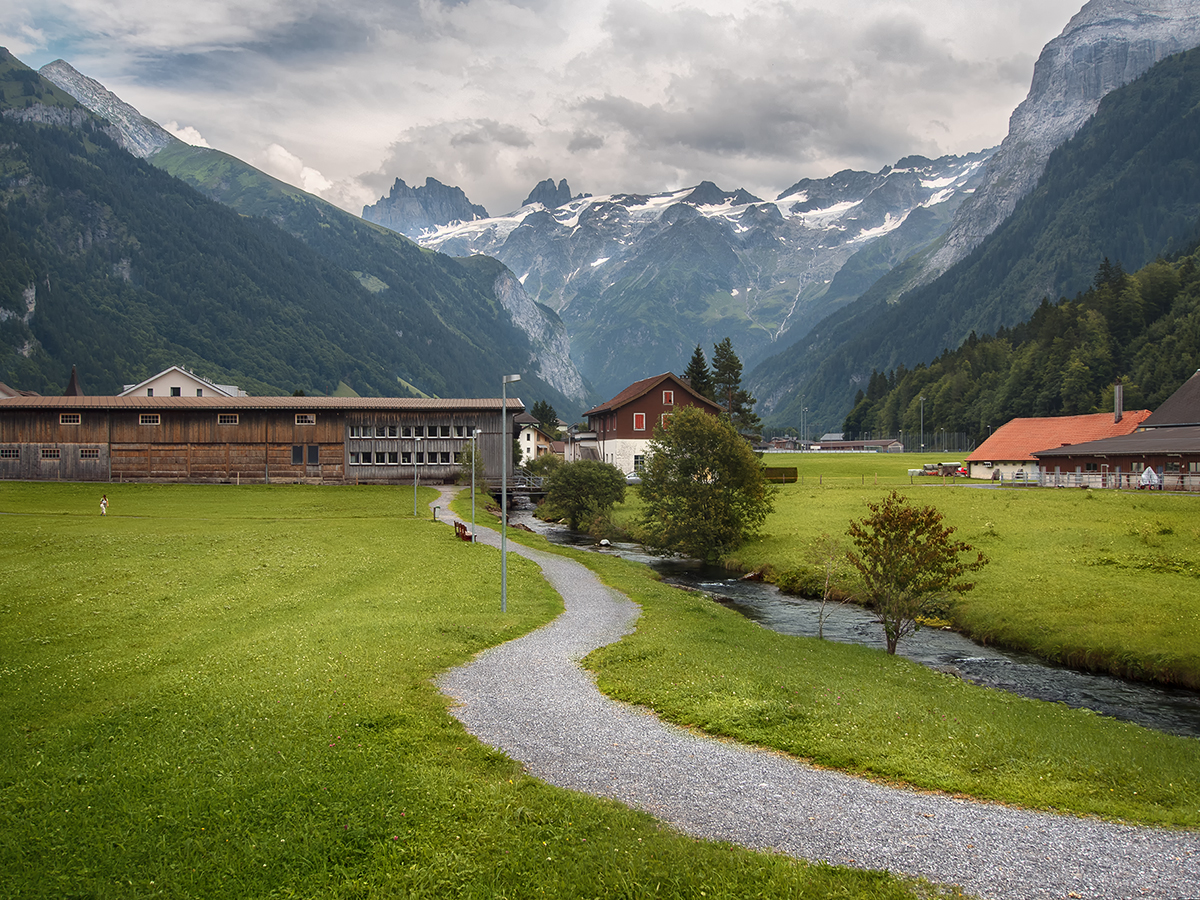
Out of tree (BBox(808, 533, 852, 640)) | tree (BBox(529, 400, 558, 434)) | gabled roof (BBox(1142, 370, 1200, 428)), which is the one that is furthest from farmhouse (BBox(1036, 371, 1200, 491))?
tree (BBox(529, 400, 558, 434))

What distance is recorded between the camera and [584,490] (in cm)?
6600

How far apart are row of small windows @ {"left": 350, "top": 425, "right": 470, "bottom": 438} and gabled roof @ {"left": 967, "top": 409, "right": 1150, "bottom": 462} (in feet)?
201

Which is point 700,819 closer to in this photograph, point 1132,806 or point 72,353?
point 1132,806

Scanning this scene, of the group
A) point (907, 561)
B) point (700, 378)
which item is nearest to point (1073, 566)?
point (907, 561)

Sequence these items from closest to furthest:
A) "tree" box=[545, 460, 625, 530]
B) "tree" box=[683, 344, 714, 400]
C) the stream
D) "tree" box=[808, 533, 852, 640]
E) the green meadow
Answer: the stream
the green meadow
"tree" box=[808, 533, 852, 640]
"tree" box=[545, 460, 625, 530]
"tree" box=[683, 344, 714, 400]

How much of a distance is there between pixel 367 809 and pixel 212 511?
53177 mm

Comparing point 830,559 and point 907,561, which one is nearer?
point 907,561

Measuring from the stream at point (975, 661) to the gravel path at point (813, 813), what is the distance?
12676mm

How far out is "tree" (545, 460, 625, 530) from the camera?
2594 inches

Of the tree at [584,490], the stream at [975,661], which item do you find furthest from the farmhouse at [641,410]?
the stream at [975,661]

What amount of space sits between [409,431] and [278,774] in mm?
72377

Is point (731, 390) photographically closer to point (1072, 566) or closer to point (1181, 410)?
point (1181, 410)

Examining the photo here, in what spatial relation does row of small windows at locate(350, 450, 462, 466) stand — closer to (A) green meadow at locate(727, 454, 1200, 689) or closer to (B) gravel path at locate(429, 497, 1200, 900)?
(A) green meadow at locate(727, 454, 1200, 689)

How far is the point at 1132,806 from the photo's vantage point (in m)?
11.6
